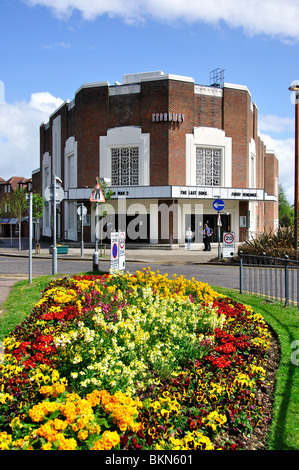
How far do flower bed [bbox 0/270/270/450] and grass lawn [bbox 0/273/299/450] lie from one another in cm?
21

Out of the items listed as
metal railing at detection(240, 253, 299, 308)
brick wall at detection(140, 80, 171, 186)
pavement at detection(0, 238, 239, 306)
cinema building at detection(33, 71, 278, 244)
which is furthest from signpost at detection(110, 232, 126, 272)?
brick wall at detection(140, 80, 171, 186)

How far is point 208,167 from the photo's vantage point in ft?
116

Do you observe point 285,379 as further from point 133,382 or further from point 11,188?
point 11,188

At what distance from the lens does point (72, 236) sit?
4003 centimetres

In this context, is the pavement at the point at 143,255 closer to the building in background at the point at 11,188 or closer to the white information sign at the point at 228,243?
the white information sign at the point at 228,243

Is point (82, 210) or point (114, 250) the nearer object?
point (114, 250)

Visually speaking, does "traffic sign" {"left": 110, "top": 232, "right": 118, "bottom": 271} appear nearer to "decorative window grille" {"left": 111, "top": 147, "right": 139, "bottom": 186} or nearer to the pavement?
the pavement

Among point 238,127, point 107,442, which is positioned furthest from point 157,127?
point 107,442

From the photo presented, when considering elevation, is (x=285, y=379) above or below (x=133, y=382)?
below

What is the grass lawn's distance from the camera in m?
3.70

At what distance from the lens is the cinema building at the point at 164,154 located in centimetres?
3369

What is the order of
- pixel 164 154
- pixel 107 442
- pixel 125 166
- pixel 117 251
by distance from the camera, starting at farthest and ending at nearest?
pixel 125 166 → pixel 164 154 → pixel 117 251 → pixel 107 442

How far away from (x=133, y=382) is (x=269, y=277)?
6537 mm
